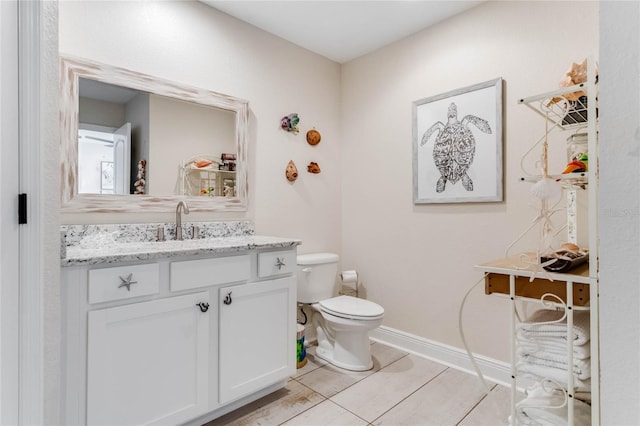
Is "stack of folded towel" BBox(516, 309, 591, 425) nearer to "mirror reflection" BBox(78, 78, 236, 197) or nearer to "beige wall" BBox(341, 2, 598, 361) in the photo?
"beige wall" BBox(341, 2, 598, 361)

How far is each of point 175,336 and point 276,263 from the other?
2.10 ft

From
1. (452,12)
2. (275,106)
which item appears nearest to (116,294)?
(275,106)

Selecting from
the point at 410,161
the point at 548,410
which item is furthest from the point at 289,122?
the point at 548,410

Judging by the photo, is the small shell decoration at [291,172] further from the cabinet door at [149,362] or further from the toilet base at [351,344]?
the cabinet door at [149,362]

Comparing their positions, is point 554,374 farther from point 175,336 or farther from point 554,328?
point 175,336

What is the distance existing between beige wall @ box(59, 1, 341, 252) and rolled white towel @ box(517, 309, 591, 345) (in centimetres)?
171

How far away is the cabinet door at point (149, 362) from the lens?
53.6 inches

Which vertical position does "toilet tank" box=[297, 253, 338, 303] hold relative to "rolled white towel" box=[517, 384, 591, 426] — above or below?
above

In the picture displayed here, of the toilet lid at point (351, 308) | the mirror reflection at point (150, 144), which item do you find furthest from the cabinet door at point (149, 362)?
the toilet lid at point (351, 308)

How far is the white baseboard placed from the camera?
2.13m

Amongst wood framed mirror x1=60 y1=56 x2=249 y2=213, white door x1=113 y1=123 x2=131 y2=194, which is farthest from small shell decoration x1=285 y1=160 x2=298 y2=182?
white door x1=113 y1=123 x2=131 y2=194

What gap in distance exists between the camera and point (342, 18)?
7.86 feet

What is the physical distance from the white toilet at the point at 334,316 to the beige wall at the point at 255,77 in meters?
0.30

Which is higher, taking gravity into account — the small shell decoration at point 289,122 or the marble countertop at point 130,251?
the small shell decoration at point 289,122
